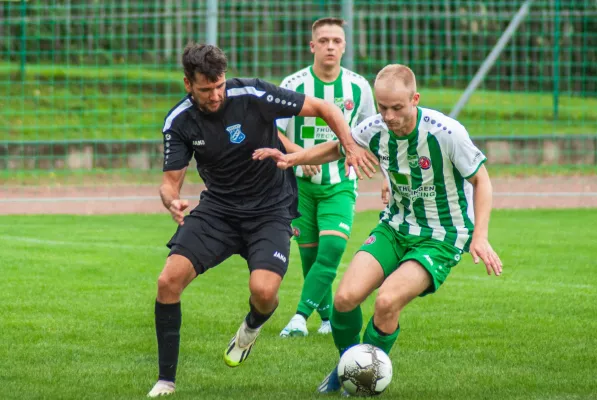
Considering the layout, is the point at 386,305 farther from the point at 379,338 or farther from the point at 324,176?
the point at 324,176

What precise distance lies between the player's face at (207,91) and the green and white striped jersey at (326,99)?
6.73 feet

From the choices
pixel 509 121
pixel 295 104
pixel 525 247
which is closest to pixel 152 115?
pixel 509 121

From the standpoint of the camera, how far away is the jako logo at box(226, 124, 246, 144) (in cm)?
583

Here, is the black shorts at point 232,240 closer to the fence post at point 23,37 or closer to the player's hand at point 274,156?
the player's hand at point 274,156

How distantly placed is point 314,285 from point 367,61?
34.9 feet

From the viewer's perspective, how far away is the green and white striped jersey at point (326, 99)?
776 centimetres

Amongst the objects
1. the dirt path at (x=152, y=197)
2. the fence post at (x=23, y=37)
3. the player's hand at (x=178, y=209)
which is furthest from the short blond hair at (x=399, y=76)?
the fence post at (x=23, y=37)

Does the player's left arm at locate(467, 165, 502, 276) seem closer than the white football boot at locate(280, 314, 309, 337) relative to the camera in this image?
Yes

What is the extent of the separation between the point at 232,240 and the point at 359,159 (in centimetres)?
84

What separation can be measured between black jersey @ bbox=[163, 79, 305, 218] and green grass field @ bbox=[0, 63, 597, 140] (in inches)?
428

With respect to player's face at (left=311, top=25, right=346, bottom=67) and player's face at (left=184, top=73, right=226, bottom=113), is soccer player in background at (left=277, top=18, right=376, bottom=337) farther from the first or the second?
player's face at (left=184, top=73, right=226, bottom=113)

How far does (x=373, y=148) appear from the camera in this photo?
19.3 ft

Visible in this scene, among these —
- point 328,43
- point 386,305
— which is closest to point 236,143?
point 386,305

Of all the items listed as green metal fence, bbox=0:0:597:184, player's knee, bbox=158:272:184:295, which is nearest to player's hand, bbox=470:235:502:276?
player's knee, bbox=158:272:184:295
